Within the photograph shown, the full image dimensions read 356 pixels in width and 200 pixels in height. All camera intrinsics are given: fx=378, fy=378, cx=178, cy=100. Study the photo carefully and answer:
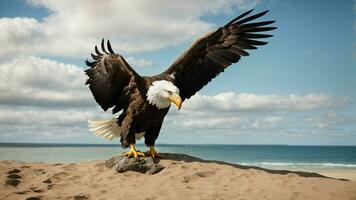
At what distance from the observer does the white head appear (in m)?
5.93

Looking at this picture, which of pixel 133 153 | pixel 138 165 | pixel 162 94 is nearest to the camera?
pixel 162 94

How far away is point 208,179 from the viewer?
18.7ft

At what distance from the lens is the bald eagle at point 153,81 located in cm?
615

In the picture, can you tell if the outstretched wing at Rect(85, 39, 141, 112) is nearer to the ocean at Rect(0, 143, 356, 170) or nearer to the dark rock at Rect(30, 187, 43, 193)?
the dark rock at Rect(30, 187, 43, 193)

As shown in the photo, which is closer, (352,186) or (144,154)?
(352,186)

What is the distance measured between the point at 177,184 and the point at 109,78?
7.16ft

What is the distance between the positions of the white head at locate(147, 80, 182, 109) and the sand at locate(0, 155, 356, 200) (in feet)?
3.34

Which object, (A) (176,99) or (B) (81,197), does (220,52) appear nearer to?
(A) (176,99)

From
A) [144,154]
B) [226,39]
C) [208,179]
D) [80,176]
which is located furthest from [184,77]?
[80,176]

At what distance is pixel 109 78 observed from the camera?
6445 millimetres

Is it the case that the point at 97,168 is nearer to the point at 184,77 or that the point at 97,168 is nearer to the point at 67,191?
the point at 67,191

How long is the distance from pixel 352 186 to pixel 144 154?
3.30m

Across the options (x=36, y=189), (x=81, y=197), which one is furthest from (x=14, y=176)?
(x=81, y=197)

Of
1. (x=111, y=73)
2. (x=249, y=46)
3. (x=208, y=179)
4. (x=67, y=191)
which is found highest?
(x=249, y=46)
